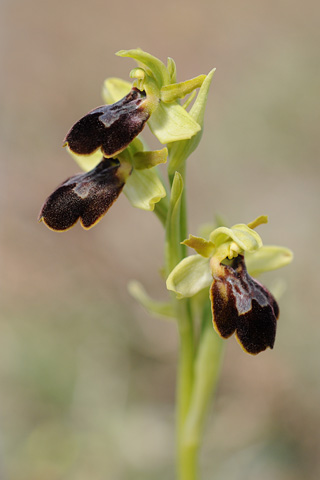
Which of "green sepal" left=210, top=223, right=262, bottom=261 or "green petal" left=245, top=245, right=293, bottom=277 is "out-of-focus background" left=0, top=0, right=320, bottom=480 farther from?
"green sepal" left=210, top=223, right=262, bottom=261

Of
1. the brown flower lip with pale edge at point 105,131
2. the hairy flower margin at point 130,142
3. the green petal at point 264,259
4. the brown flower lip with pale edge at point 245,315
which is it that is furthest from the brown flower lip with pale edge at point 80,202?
the green petal at point 264,259

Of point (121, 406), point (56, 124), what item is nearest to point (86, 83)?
point (56, 124)

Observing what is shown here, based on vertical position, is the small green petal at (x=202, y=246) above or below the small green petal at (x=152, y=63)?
below

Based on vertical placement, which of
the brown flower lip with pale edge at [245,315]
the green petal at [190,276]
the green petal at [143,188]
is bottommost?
the brown flower lip with pale edge at [245,315]

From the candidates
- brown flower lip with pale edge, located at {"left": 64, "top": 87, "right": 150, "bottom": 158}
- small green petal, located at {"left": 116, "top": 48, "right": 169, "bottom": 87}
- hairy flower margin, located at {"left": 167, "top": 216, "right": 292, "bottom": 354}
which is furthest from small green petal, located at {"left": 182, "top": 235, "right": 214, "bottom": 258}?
small green petal, located at {"left": 116, "top": 48, "right": 169, "bottom": 87}

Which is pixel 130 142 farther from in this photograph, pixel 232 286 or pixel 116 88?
pixel 232 286

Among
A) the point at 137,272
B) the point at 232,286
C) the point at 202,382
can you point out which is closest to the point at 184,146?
the point at 232,286

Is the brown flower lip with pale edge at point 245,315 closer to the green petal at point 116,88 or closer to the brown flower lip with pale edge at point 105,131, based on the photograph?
the brown flower lip with pale edge at point 105,131

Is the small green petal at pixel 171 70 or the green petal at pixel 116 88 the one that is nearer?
the small green petal at pixel 171 70
